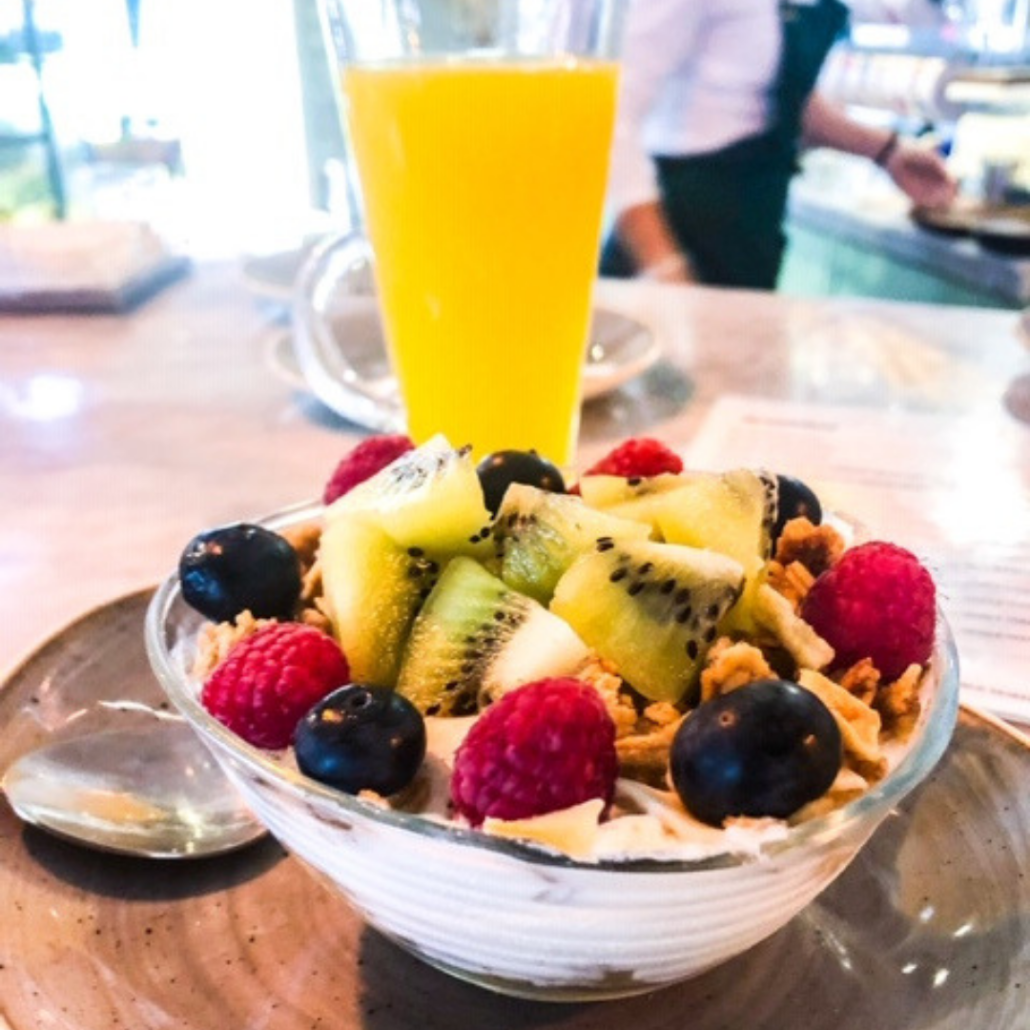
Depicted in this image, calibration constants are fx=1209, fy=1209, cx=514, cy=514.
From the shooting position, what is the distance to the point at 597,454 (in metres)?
0.96

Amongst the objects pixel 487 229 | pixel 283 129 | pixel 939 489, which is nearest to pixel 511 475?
pixel 487 229

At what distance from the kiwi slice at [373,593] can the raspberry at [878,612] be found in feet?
0.51

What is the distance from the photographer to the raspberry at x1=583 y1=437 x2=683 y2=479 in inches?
23.4

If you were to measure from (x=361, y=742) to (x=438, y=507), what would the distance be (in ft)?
0.41

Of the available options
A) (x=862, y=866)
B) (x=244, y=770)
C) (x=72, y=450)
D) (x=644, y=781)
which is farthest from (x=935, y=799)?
(x=72, y=450)

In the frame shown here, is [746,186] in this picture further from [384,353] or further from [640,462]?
[640,462]

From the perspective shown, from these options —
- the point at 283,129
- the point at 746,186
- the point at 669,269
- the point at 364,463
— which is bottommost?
the point at 283,129

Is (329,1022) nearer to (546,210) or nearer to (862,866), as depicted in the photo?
(862,866)

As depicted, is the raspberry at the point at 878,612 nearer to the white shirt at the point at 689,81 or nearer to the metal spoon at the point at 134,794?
the metal spoon at the point at 134,794

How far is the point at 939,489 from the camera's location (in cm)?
89

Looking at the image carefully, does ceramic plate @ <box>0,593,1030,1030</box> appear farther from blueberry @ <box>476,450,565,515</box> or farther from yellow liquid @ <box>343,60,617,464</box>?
yellow liquid @ <box>343,60,617,464</box>

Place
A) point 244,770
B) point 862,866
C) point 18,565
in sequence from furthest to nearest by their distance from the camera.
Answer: point 18,565
point 862,866
point 244,770

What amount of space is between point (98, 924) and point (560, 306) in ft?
1.75

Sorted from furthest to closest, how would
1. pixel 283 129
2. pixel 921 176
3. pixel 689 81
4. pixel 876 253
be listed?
pixel 283 129
pixel 876 253
pixel 921 176
pixel 689 81
